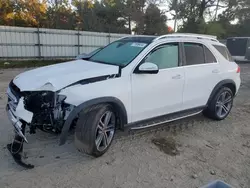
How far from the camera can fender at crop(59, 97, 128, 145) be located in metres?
3.04

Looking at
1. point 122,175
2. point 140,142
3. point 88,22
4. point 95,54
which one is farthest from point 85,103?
point 88,22

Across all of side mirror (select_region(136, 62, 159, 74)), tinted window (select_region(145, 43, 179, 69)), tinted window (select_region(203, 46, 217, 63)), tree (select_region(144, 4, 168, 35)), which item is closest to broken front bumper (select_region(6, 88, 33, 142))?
side mirror (select_region(136, 62, 159, 74))

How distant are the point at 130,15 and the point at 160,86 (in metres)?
24.2

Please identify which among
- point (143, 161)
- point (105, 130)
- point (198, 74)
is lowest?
point (143, 161)

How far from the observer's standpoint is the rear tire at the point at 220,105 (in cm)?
504

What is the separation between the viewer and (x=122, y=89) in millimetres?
3514

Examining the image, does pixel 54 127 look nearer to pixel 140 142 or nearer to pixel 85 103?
pixel 85 103

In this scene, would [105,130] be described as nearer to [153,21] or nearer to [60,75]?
[60,75]

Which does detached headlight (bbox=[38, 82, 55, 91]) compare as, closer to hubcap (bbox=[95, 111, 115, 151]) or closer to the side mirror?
hubcap (bbox=[95, 111, 115, 151])

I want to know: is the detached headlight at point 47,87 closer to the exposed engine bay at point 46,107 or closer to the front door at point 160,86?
the exposed engine bay at point 46,107

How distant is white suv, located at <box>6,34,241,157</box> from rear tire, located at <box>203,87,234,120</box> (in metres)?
0.02

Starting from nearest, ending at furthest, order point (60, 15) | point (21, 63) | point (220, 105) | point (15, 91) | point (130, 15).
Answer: point (15, 91), point (220, 105), point (21, 63), point (60, 15), point (130, 15)

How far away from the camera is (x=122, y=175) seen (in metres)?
3.11

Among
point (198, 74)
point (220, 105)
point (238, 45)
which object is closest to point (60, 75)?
point (198, 74)
